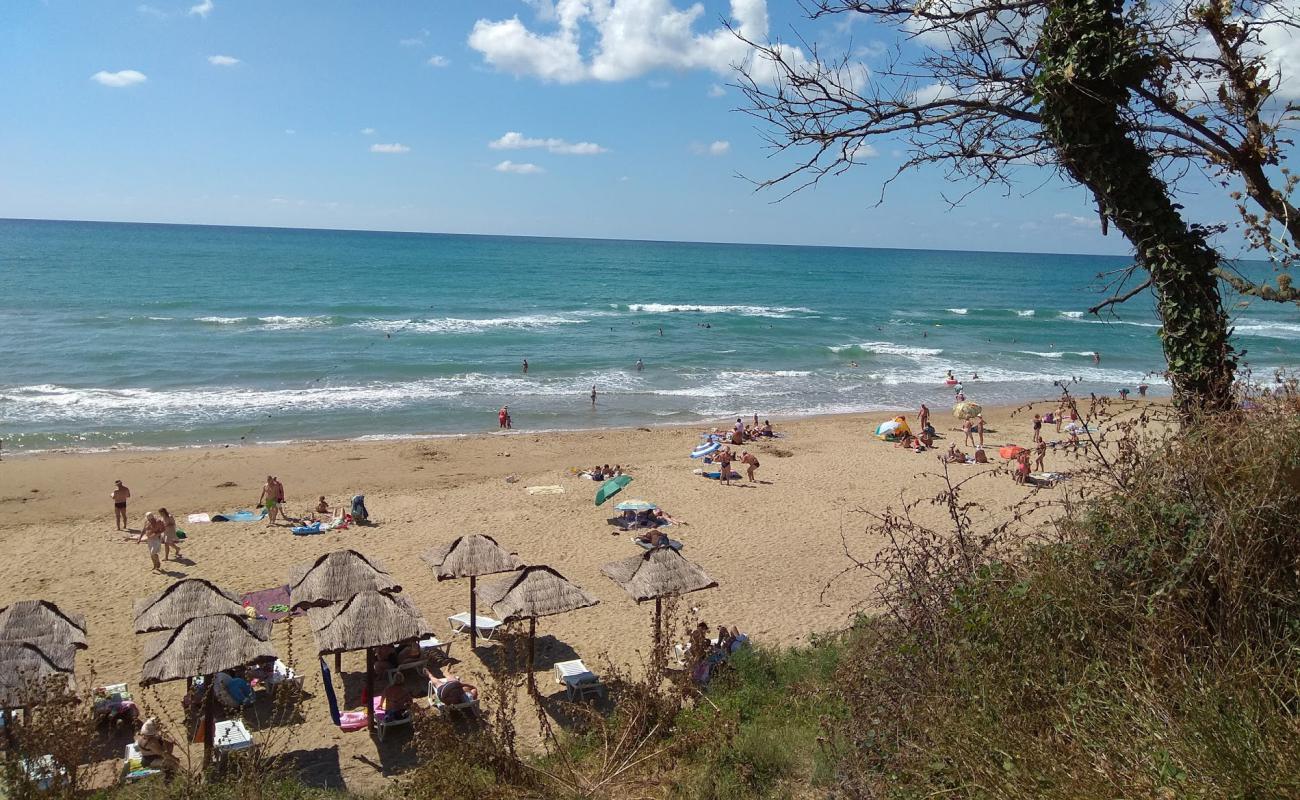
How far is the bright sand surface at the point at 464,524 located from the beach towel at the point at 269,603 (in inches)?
12.4

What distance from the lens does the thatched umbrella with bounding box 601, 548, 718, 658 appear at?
10367 millimetres

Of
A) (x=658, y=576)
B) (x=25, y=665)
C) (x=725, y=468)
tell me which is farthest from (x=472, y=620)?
(x=725, y=468)

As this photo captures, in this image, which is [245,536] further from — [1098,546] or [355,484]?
[1098,546]

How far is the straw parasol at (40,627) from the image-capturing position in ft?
28.3

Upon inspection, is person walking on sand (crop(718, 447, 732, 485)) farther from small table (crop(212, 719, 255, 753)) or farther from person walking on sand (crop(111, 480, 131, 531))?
small table (crop(212, 719, 255, 753))

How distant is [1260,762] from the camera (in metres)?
2.98

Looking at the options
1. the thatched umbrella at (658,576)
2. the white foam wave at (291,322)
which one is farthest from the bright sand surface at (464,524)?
the white foam wave at (291,322)

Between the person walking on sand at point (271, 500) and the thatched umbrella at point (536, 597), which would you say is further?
the person walking on sand at point (271, 500)

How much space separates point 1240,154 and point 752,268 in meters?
115

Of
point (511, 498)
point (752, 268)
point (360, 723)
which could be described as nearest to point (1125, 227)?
point (360, 723)

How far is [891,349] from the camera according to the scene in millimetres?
44750

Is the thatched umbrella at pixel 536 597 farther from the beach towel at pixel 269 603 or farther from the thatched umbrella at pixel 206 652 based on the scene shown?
the beach towel at pixel 269 603

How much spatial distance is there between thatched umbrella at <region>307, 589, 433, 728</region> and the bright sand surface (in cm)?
114

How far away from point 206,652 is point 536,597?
11.0ft
